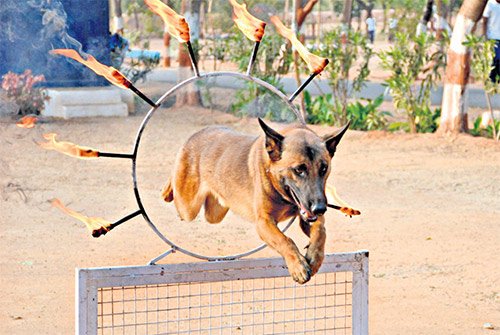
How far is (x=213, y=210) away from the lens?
527cm

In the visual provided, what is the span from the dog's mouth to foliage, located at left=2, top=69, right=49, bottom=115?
15.0 m

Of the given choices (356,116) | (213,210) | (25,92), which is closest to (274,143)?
(213,210)

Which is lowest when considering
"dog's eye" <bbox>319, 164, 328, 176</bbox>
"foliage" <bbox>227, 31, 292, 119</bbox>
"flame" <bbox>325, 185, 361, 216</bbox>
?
"foliage" <bbox>227, 31, 292, 119</bbox>

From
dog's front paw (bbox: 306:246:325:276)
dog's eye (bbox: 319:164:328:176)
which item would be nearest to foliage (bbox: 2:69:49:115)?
dog's front paw (bbox: 306:246:325:276)

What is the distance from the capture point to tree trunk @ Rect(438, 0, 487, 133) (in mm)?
17594

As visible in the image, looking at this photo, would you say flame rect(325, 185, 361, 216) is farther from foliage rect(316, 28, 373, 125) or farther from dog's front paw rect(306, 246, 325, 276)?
foliage rect(316, 28, 373, 125)

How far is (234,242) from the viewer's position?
33.5 feet

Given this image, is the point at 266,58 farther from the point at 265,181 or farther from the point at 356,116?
the point at 265,181

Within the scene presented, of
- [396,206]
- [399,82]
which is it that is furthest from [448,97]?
[396,206]

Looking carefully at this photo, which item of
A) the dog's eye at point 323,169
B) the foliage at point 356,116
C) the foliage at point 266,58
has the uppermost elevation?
the dog's eye at point 323,169

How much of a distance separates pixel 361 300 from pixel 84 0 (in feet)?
55.1

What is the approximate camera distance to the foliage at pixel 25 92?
19094mm

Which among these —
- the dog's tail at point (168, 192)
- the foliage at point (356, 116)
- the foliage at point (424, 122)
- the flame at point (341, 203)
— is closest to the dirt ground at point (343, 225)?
the dog's tail at point (168, 192)

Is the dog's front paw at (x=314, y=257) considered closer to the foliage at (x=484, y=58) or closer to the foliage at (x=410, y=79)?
the foliage at (x=484, y=58)
